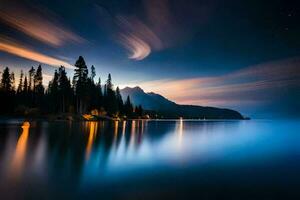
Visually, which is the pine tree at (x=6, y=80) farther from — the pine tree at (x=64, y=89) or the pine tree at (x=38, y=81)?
the pine tree at (x=64, y=89)

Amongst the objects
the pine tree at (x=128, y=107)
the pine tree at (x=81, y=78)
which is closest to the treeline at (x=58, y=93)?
the pine tree at (x=81, y=78)

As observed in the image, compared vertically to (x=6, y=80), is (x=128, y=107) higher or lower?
lower

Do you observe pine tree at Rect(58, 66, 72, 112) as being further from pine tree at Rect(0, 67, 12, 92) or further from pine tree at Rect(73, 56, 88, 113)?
pine tree at Rect(0, 67, 12, 92)

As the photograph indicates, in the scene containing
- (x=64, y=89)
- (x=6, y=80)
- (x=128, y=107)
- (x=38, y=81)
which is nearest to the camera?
(x=6, y=80)

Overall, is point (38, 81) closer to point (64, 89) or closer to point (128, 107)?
point (64, 89)

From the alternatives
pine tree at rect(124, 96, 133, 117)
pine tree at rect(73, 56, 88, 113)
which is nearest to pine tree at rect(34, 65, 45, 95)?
pine tree at rect(73, 56, 88, 113)

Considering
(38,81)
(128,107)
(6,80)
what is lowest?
(128,107)

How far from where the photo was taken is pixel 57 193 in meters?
8.92

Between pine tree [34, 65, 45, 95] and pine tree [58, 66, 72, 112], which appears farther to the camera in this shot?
pine tree [34, 65, 45, 95]

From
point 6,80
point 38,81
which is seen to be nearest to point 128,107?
point 38,81

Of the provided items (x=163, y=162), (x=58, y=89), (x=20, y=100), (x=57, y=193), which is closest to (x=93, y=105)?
(x=58, y=89)

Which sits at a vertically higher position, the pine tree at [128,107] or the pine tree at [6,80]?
the pine tree at [6,80]

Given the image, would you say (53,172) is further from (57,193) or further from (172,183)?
(172,183)

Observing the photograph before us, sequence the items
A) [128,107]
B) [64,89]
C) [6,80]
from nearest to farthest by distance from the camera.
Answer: [6,80]
[64,89]
[128,107]
